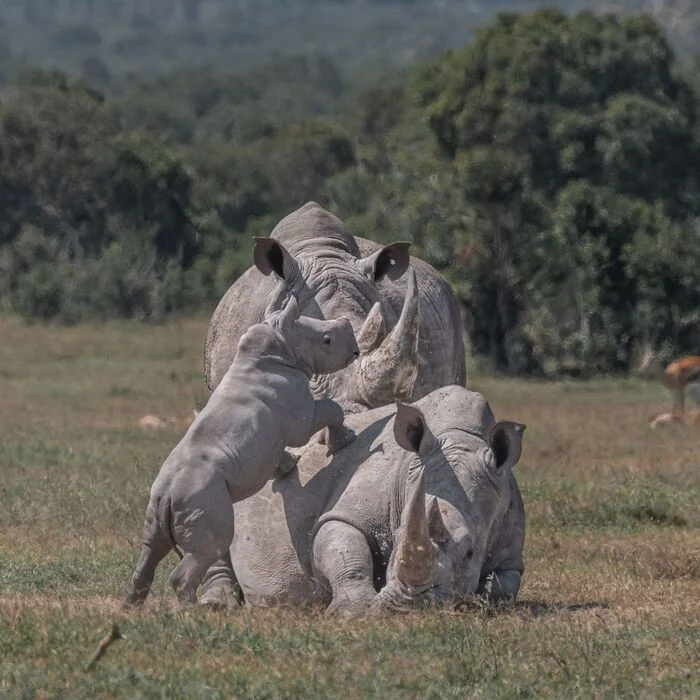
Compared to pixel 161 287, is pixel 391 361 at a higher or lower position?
higher

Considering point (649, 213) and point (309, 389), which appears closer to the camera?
point (309, 389)

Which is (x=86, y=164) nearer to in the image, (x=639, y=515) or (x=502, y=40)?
(x=502, y=40)

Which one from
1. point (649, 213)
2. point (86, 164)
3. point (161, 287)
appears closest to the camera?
point (649, 213)

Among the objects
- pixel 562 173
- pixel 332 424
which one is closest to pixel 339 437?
pixel 332 424

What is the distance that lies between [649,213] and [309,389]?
853 inches

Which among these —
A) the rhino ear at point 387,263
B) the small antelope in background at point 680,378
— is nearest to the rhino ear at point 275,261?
the rhino ear at point 387,263

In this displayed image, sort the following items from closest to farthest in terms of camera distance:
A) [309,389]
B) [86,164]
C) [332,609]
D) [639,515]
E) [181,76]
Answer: [332,609], [309,389], [639,515], [86,164], [181,76]

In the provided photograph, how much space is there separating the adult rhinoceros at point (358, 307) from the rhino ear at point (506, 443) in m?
0.79

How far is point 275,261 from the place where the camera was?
31.5 feet

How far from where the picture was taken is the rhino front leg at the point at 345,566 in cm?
735

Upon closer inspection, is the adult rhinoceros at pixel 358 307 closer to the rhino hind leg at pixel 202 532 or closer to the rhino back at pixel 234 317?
the rhino back at pixel 234 317

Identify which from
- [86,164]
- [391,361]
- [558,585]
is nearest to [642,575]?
[558,585]

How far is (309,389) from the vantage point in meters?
7.95

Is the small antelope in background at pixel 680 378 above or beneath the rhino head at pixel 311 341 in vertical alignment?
beneath
